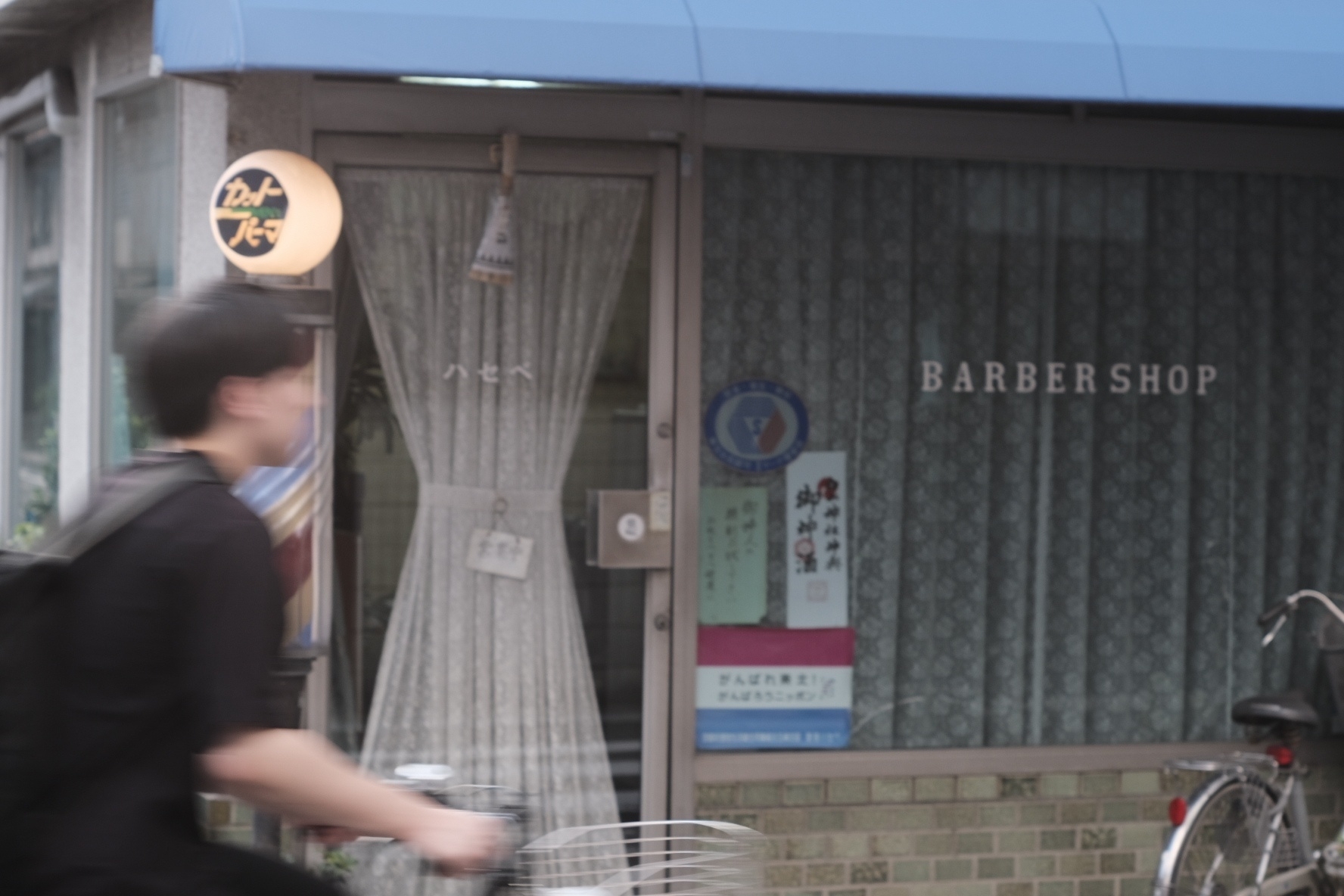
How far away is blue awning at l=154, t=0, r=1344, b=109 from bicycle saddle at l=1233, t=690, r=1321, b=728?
197 cm

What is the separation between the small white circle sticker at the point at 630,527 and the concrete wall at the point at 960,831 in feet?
2.99

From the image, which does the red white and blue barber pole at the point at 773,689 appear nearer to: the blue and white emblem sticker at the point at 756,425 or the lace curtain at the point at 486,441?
the lace curtain at the point at 486,441

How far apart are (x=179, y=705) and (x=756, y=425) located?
3.79 m

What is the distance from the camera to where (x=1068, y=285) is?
602cm

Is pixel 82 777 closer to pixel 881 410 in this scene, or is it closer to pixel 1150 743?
pixel 881 410

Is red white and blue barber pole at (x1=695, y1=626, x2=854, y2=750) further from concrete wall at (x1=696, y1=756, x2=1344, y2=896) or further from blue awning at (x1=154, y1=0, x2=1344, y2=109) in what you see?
blue awning at (x1=154, y1=0, x2=1344, y2=109)

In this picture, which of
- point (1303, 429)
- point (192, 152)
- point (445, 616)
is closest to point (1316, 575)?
point (1303, 429)

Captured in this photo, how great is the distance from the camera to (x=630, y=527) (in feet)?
18.6

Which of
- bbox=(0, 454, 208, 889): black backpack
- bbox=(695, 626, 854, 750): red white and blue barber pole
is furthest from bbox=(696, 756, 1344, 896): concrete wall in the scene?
bbox=(0, 454, 208, 889): black backpack

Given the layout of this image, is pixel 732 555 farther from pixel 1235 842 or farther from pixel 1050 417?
pixel 1235 842

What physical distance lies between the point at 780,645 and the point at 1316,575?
82.1 inches

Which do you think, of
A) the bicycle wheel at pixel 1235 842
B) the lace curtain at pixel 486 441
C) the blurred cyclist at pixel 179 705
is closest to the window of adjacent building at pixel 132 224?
the lace curtain at pixel 486 441

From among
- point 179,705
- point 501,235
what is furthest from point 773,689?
point 179,705

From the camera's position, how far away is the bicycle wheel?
17.8 feet
